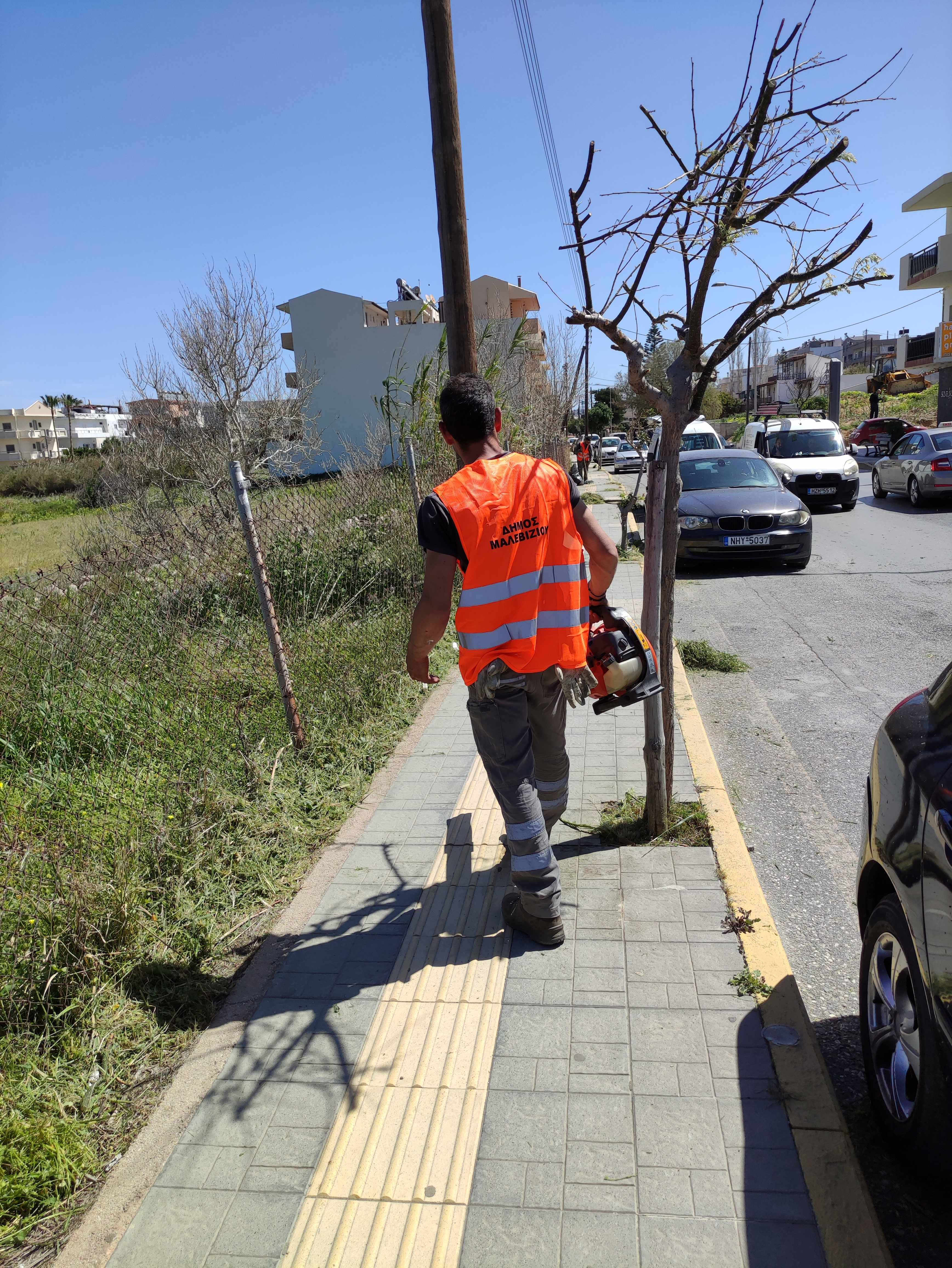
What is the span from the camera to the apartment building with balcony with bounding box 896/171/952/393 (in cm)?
3684

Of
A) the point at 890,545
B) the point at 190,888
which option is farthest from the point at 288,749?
the point at 890,545

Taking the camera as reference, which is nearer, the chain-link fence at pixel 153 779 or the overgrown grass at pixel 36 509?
the chain-link fence at pixel 153 779

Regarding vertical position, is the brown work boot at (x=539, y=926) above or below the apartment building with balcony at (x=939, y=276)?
below

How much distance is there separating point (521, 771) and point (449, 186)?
5.84 m

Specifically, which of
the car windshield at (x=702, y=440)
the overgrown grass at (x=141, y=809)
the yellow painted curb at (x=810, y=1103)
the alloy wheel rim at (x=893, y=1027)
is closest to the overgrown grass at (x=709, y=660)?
the overgrown grass at (x=141, y=809)

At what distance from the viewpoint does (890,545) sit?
13.1 meters

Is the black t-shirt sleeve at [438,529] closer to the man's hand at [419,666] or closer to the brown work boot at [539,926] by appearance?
the man's hand at [419,666]

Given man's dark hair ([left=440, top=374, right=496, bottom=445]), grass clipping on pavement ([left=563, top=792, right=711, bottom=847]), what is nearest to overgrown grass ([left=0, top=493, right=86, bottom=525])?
grass clipping on pavement ([left=563, top=792, right=711, bottom=847])

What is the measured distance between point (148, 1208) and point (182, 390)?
24.7 m

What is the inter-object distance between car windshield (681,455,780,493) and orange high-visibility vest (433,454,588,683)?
9.43 meters

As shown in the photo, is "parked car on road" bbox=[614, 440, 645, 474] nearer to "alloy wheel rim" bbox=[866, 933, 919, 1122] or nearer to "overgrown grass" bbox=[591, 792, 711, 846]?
"overgrown grass" bbox=[591, 792, 711, 846]

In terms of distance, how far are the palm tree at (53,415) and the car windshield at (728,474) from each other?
3067 inches

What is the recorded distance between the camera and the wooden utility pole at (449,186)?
22.5 ft

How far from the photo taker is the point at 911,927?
209cm
